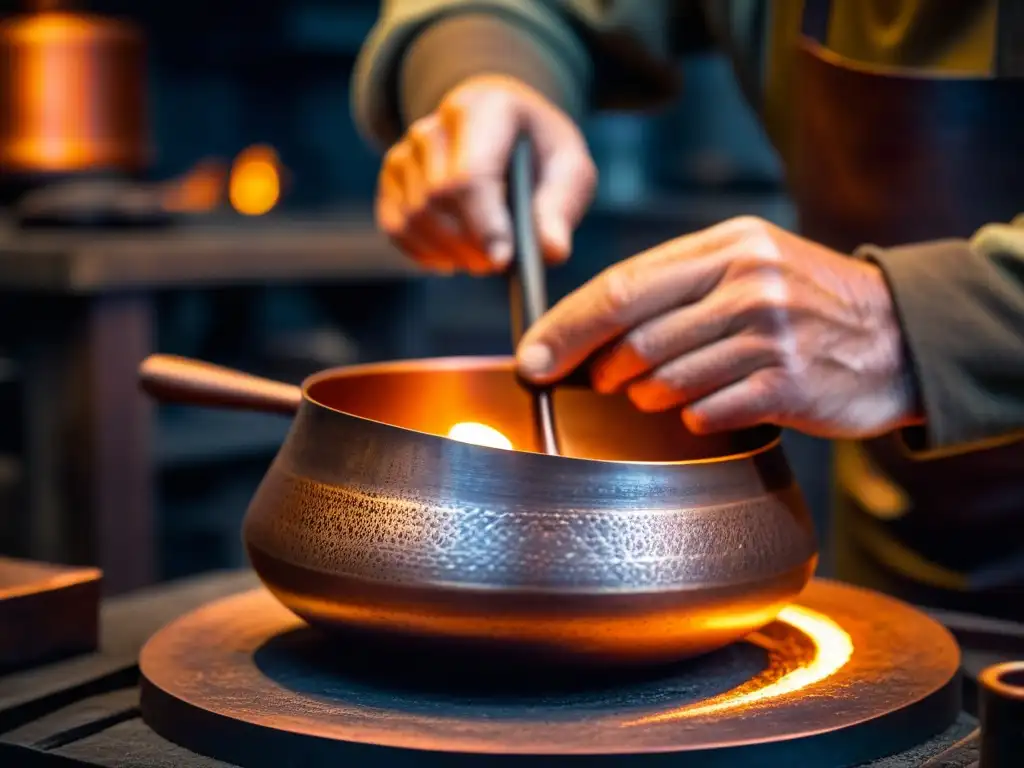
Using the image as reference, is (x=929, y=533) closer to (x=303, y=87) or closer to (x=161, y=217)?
(x=161, y=217)

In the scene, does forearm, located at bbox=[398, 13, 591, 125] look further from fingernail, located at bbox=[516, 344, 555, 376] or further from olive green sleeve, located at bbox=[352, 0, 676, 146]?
fingernail, located at bbox=[516, 344, 555, 376]

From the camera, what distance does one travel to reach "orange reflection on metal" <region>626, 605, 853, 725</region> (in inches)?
30.9

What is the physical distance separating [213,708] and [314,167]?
3524mm

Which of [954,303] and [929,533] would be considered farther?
[929,533]

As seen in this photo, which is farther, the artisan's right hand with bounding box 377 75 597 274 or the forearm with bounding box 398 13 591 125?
the forearm with bounding box 398 13 591 125

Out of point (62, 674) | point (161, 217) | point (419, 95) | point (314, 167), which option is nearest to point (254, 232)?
point (161, 217)

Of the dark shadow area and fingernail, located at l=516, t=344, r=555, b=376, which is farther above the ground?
fingernail, located at l=516, t=344, r=555, b=376

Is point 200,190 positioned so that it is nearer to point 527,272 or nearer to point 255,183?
point 255,183

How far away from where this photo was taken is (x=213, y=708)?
78 centimetres

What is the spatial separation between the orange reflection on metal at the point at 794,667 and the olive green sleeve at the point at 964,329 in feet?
0.48

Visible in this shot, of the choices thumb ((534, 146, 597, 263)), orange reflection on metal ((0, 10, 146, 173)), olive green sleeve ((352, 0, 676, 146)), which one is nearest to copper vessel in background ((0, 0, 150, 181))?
orange reflection on metal ((0, 10, 146, 173))

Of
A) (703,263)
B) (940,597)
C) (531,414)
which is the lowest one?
(940,597)

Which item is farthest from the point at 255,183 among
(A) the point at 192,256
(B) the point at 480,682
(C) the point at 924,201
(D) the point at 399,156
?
(B) the point at 480,682

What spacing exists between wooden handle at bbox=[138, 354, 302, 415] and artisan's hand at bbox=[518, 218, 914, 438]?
148 millimetres
